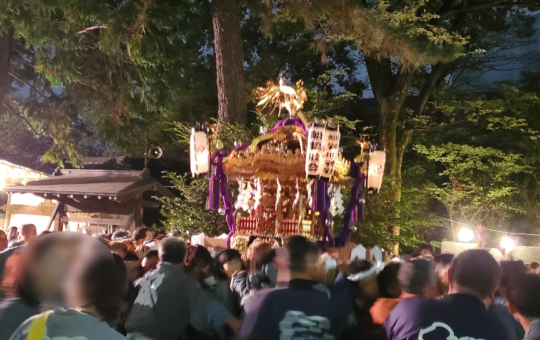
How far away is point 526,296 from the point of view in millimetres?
2732

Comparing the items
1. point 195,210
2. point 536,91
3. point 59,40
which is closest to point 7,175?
point 59,40

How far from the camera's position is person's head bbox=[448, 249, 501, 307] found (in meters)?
2.47

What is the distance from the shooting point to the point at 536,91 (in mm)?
15289

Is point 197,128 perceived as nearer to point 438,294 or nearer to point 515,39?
point 438,294

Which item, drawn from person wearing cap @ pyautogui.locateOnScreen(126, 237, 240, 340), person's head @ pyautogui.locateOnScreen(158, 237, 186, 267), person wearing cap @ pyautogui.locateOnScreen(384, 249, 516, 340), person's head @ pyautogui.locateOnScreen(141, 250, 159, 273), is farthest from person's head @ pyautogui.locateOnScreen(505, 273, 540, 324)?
person's head @ pyautogui.locateOnScreen(141, 250, 159, 273)

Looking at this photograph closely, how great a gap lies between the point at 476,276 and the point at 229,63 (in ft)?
35.1

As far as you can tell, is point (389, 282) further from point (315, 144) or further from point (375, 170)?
point (375, 170)

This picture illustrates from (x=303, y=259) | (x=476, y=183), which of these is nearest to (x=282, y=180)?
(x=303, y=259)

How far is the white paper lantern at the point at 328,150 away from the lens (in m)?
8.11

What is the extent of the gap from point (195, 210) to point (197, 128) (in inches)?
164

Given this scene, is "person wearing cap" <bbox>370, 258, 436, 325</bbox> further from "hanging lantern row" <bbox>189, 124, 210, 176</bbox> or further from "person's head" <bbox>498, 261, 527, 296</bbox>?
"hanging lantern row" <bbox>189, 124, 210, 176</bbox>

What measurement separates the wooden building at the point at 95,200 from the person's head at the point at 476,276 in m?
10.1

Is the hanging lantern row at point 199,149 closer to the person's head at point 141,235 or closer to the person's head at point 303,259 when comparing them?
the person's head at point 141,235

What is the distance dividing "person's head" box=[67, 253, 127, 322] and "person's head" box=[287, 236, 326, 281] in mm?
999
